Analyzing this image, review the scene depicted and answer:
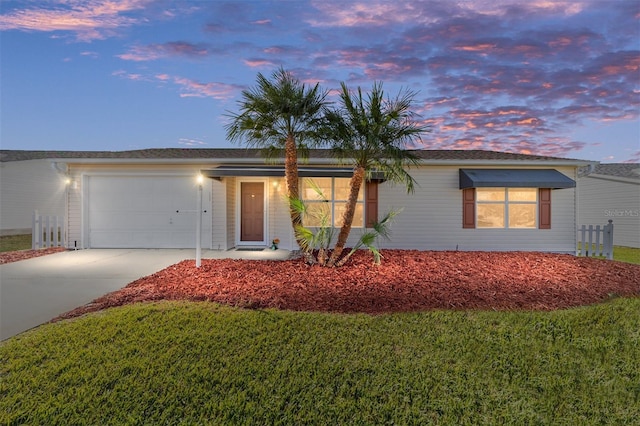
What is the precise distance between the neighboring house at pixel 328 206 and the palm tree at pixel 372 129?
3.26 m

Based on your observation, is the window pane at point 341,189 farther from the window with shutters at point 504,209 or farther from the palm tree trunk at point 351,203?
the window with shutters at point 504,209

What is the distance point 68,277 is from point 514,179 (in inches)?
466

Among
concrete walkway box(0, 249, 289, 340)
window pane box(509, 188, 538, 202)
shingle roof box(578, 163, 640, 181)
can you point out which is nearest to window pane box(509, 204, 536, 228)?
window pane box(509, 188, 538, 202)

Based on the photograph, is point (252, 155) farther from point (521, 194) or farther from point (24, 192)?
point (24, 192)

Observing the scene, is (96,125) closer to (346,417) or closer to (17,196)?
(17,196)

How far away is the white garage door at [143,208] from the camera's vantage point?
418 inches

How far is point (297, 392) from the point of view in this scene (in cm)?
283

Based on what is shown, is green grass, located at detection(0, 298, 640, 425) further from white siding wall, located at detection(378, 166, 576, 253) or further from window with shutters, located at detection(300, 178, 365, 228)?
window with shutters, located at detection(300, 178, 365, 228)

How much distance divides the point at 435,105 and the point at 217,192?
7.69 meters

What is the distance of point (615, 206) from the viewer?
15.0 m

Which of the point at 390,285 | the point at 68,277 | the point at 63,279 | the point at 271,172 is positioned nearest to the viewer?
the point at 390,285

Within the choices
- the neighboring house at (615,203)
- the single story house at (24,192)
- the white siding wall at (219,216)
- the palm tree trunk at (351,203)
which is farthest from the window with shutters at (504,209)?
the single story house at (24,192)

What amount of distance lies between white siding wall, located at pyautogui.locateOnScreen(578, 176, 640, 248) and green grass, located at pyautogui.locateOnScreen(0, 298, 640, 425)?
13699mm

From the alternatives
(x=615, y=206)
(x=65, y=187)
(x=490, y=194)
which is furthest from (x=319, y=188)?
(x=615, y=206)
